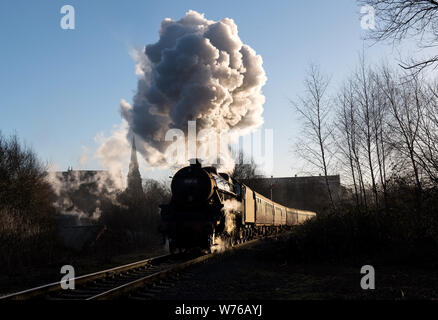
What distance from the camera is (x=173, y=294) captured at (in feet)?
23.0

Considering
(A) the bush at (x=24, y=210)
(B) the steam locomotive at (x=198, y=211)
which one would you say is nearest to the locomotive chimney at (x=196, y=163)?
(B) the steam locomotive at (x=198, y=211)

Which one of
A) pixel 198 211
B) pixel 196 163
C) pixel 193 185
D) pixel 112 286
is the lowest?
pixel 112 286

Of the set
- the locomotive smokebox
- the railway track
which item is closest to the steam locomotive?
the locomotive smokebox

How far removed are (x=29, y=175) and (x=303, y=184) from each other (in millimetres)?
53676

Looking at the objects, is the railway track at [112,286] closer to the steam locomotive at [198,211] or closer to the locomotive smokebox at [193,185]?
the steam locomotive at [198,211]

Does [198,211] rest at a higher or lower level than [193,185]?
lower

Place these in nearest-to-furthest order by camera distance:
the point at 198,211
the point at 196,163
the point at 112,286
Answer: the point at 112,286 → the point at 198,211 → the point at 196,163

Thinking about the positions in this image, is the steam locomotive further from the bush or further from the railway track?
the bush

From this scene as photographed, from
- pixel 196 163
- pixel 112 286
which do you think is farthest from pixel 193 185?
pixel 112 286

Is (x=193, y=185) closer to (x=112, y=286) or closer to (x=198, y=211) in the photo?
(x=198, y=211)

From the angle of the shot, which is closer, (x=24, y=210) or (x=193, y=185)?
(x=193, y=185)

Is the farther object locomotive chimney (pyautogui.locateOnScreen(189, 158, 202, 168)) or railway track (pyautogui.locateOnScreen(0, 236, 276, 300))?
locomotive chimney (pyautogui.locateOnScreen(189, 158, 202, 168))
